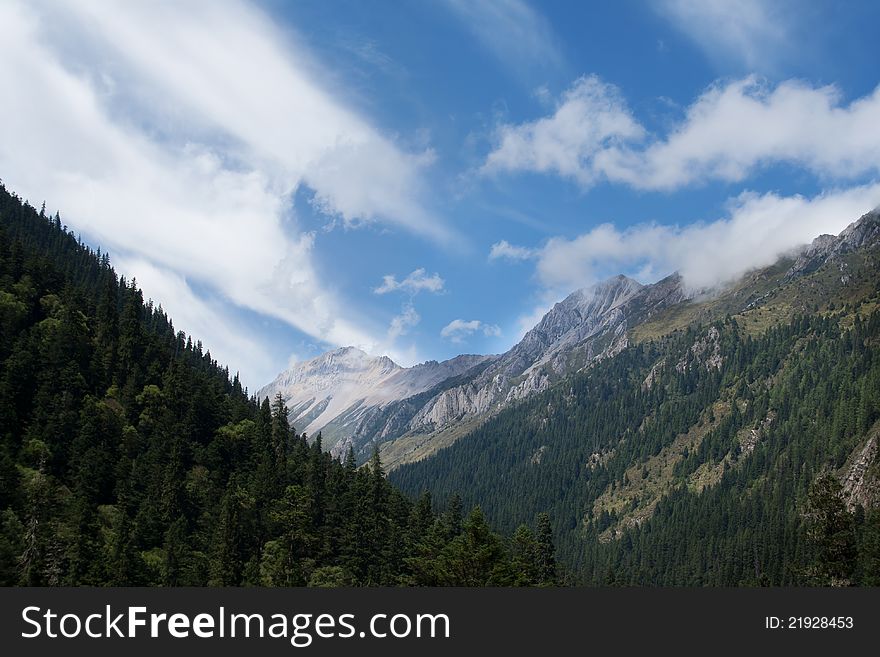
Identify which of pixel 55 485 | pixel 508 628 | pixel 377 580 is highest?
pixel 55 485

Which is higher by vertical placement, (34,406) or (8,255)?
(8,255)

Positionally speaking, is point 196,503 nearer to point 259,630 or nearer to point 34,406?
point 34,406

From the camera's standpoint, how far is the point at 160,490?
390ft

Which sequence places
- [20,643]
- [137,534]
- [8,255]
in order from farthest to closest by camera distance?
[8,255]
[137,534]
[20,643]

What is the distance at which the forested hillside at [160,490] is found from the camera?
8750cm

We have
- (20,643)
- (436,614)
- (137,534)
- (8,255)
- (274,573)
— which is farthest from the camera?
(8,255)

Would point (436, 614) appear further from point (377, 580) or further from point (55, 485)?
point (55, 485)

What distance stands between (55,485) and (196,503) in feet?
79.4

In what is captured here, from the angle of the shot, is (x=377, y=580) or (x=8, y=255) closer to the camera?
(x=377, y=580)

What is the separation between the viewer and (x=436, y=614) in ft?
120

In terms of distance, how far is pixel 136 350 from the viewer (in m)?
164

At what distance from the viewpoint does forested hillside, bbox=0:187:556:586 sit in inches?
3445

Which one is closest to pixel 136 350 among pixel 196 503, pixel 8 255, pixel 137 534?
pixel 8 255

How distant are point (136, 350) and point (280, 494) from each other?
62.2 metres
